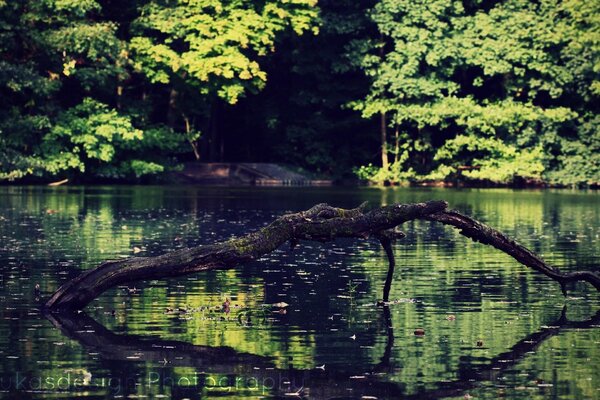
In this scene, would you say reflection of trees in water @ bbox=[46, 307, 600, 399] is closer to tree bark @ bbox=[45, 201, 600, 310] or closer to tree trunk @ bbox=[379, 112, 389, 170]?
tree bark @ bbox=[45, 201, 600, 310]

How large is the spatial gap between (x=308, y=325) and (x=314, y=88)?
51.8 meters

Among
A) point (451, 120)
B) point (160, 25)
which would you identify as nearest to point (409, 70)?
point (451, 120)

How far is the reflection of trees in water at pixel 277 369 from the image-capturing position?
12039 mm

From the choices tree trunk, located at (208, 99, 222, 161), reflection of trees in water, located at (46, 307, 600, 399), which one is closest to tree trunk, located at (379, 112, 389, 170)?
tree trunk, located at (208, 99, 222, 161)

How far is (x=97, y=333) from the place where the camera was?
49.9 feet

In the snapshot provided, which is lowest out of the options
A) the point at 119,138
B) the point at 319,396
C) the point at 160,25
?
the point at 319,396

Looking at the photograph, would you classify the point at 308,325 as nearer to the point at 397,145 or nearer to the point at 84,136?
the point at 84,136

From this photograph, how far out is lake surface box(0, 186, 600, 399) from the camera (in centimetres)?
1227

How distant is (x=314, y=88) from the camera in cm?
6731

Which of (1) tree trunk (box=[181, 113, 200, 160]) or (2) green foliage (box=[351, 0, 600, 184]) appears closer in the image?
(1) tree trunk (box=[181, 113, 200, 160])

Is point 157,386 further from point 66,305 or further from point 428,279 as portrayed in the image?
point 428,279

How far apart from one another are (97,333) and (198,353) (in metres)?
1.77

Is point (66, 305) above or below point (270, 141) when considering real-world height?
below

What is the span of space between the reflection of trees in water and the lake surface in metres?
0.02
